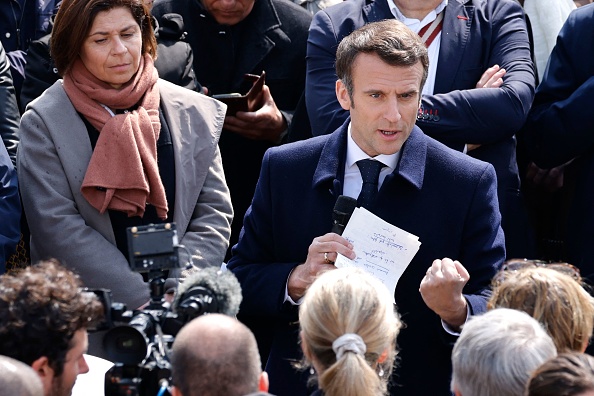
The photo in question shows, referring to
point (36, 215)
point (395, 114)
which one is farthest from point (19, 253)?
point (395, 114)

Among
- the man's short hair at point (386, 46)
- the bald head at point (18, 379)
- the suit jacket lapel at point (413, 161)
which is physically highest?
the man's short hair at point (386, 46)

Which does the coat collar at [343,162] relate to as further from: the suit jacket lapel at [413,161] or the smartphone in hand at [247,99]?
the smartphone in hand at [247,99]

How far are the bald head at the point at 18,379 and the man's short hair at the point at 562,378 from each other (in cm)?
139

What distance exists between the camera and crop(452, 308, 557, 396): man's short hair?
3.38 m

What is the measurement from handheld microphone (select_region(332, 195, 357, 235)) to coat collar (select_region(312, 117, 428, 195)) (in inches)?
9.4

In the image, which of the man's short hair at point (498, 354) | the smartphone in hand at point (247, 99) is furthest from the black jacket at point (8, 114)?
the man's short hair at point (498, 354)

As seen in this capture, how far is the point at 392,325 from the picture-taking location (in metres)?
3.78

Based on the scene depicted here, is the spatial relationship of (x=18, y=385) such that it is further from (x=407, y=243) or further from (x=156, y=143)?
(x=156, y=143)

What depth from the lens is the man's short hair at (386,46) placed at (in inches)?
184

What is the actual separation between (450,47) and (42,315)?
9.21 feet

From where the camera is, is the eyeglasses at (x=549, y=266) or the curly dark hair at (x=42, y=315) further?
the eyeglasses at (x=549, y=266)

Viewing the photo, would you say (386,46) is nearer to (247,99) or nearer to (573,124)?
(573,124)

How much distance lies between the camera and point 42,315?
3.59 meters

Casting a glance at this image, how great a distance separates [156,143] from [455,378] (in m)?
2.38
